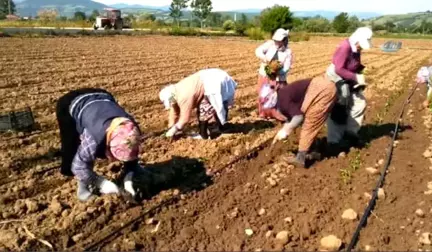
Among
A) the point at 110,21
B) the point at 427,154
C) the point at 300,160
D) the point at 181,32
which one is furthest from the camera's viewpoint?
the point at 110,21

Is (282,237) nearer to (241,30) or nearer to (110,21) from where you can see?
(110,21)

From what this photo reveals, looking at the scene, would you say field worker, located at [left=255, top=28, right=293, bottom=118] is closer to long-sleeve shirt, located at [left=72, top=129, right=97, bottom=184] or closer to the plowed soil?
the plowed soil

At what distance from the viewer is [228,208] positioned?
4.17 meters

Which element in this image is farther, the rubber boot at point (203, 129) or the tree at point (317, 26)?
the tree at point (317, 26)

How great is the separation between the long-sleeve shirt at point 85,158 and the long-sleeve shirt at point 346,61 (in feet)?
9.91

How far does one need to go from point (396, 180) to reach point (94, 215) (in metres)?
3.06

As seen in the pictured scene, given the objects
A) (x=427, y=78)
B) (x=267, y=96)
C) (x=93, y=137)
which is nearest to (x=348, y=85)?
(x=267, y=96)

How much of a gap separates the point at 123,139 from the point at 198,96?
6.86ft

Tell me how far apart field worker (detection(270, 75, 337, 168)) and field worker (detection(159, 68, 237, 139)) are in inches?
31.7

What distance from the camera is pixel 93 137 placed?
365cm

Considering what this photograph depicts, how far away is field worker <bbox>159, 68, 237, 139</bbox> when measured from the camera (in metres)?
5.39

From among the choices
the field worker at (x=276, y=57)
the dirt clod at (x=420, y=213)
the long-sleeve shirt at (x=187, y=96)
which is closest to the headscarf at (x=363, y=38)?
the field worker at (x=276, y=57)

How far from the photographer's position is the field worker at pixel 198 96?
212 inches

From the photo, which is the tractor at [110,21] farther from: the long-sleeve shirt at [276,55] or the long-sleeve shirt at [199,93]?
the long-sleeve shirt at [199,93]
